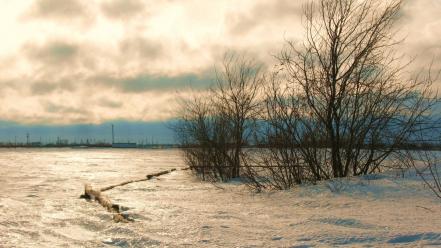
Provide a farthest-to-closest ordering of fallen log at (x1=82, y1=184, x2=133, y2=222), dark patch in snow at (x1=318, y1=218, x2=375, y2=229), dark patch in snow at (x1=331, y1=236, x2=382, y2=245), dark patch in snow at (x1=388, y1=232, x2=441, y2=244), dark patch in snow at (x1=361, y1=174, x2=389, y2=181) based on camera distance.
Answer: dark patch in snow at (x1=361, y1=174, x2=389, y2=181) → fallen log at (x1=82, y1=184, x2=133, y2=222) → dark patch in snow at (x1=318, y1=218, x2=375, y2=229) → dark patch in snow at (x1=331, y1=236, x2=382, y2=245) → dark patch in snow at (x1=388, y1=232, x2=441, y2=244)

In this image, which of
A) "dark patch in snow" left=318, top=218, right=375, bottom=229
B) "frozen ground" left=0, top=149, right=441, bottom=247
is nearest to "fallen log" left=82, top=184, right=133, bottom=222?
"frozen ground" left=0, top=149, right=441, bottom=247

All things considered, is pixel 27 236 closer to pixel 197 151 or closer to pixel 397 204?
pixel 397 204

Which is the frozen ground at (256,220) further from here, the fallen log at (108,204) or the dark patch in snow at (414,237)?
the fallen log at (108,204)

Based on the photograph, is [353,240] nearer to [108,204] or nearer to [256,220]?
[256,220]

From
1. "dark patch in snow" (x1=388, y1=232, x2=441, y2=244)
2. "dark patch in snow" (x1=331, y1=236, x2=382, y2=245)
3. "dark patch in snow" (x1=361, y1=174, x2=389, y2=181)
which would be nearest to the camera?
"dark patch in snow" (x1=388, y1=232, x2=441, y2=244)

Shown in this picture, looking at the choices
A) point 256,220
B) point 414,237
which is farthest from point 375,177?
point 414,237

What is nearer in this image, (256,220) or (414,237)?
(414,237)

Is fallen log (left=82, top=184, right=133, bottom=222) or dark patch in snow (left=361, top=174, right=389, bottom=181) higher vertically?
dark patch in snow (left=361, top=174, right=389, bottom=181)

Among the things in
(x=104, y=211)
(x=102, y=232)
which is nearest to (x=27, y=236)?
(x=102, y=232)

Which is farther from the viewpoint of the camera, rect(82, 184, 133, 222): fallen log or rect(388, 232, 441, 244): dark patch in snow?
rect(82, 184, 133, 222): fallen log

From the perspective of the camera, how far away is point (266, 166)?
1298 cm

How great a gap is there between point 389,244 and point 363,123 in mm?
6859

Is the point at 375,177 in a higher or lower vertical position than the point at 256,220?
higher

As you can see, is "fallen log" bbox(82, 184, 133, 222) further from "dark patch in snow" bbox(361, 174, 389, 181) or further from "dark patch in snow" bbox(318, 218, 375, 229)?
"dark patch in snow" bbox(361, 174, 389, 181)
